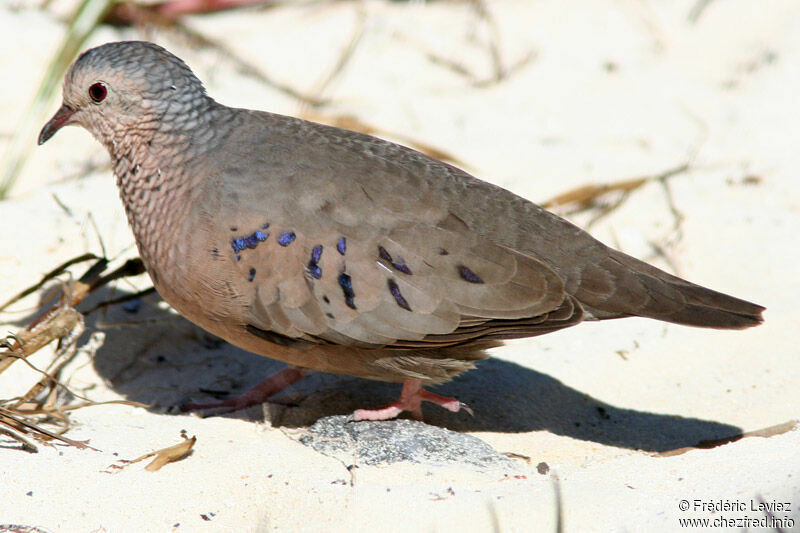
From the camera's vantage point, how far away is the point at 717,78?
23.6ft

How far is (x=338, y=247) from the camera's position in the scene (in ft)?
11.9

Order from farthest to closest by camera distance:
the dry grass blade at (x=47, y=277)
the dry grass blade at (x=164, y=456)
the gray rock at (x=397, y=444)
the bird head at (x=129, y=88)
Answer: the dry grass blade at (x=47, y=277) < the bird head at (x=129, y=88) < the gray rock at (x=397, y=444) < the dry grass blade at (x=164, y=456)

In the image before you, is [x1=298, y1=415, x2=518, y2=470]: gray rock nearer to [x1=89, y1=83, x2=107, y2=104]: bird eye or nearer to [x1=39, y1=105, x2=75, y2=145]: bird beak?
[x1=89, y1=83, x2=107, y2=104]: bird eye

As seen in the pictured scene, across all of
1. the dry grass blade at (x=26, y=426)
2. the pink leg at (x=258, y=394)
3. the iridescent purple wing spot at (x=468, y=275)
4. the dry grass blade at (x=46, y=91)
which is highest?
the dry grass blade at (x=46, y=91)

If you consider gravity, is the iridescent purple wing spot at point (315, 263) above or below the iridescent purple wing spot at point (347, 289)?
above

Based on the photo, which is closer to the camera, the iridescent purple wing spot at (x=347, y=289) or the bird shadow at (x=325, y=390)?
the iridescent purple wing spot at (x=347, y=289)

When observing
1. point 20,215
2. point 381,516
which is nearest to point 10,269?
point 20,215

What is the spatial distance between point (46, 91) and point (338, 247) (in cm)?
274

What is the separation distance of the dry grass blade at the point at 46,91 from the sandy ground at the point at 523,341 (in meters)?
0.19

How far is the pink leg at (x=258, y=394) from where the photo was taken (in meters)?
4.27

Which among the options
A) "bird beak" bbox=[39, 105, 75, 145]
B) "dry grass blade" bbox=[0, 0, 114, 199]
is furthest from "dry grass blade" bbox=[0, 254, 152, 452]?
"dry grass blade" bbox=[0, 0, 114, 199]

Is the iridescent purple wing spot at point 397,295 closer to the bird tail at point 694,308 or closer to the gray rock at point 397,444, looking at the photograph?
the gray rock at point 397,444

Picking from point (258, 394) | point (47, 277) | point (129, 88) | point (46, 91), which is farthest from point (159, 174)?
point (46, 91)

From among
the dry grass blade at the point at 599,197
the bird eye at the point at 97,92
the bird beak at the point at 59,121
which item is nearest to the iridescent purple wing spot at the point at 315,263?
the bird eye at the point at 97,92
